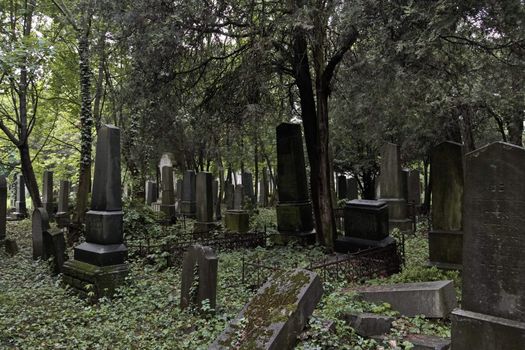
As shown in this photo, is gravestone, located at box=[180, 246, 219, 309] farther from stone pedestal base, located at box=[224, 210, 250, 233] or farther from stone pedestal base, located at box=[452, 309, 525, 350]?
stone pedestal base, located at box=[224, 210, 250, 233]

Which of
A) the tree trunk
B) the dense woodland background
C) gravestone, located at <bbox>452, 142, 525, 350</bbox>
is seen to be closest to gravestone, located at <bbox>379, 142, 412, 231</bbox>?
the dense woodland background

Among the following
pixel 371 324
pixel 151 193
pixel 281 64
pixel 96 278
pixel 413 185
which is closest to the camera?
pixel 371 324

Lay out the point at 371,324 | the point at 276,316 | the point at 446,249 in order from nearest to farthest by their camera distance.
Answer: the point at 276,316
the point at 371,324
the point at 446,249

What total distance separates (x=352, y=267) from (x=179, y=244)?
15.3ft

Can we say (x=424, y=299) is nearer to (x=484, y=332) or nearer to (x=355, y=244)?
(x=484, y=332)

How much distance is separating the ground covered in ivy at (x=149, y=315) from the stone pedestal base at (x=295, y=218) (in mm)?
2283

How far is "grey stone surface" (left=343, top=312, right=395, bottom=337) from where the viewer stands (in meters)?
4.79

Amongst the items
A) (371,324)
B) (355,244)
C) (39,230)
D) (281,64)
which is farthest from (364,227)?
(39,230)

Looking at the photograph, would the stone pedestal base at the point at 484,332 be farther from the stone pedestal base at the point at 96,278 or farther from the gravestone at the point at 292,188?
the gravestone at the point at 292,188

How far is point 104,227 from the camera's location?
7.93m

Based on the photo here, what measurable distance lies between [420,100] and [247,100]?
219 inches

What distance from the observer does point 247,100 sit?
38.8ft

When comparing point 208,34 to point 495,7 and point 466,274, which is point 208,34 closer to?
point 495,7

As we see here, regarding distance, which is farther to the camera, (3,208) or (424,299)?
(3,208)
